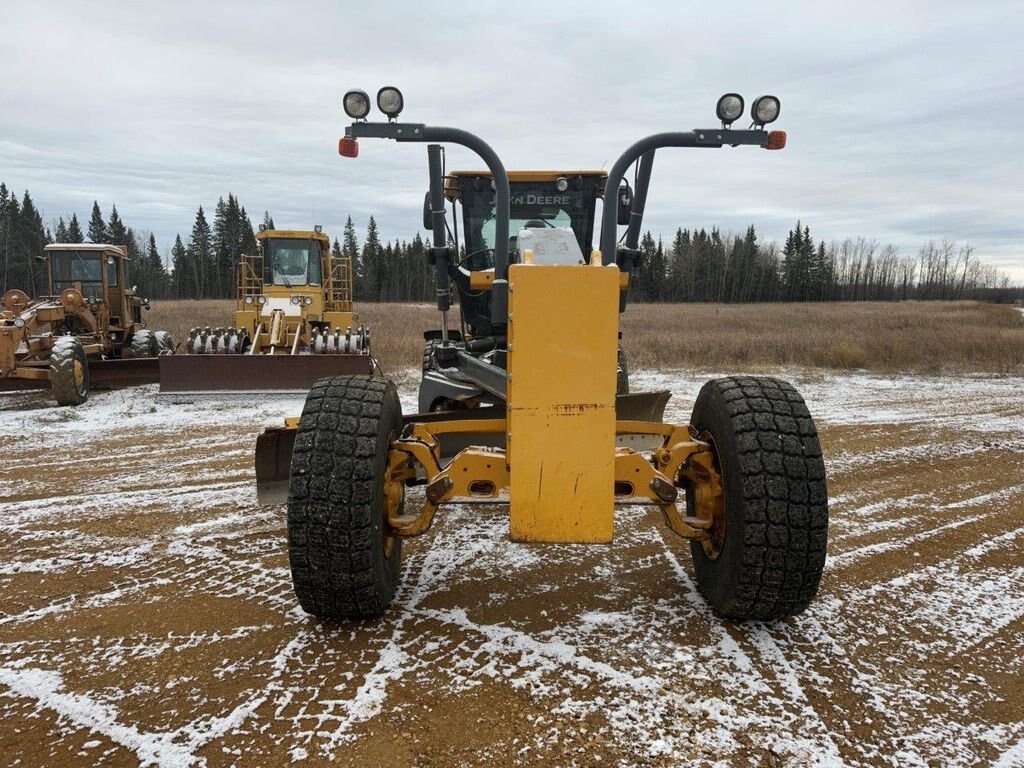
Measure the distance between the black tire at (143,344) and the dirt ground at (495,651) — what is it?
8.54 meters

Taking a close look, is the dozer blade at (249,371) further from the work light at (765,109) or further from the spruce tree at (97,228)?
the spruce tree at (97,228)

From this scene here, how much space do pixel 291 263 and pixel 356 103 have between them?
1006 centimetres

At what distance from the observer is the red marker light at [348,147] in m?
3.76

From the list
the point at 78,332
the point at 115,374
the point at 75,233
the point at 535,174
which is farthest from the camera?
the point at 75,233

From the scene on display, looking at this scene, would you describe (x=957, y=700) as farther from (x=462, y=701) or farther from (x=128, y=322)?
(x=128, y=322)

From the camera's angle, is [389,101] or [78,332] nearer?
[389,101]

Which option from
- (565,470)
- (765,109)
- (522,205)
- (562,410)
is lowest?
(565,470)

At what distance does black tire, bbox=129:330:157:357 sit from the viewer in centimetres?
1291

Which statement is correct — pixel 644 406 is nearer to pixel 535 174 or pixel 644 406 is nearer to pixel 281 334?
pixel 535 174

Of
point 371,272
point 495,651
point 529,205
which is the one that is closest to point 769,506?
point 495,651

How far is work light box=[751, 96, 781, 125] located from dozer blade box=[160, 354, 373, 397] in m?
7.79

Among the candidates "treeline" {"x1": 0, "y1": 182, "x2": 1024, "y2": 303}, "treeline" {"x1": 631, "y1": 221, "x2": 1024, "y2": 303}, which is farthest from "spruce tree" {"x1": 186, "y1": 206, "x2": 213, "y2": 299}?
"treeline" {"x1": 631, "y1": 221, "x2": 1024, "y2": 303}

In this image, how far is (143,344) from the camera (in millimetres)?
13047

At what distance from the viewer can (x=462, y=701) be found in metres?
2.56
